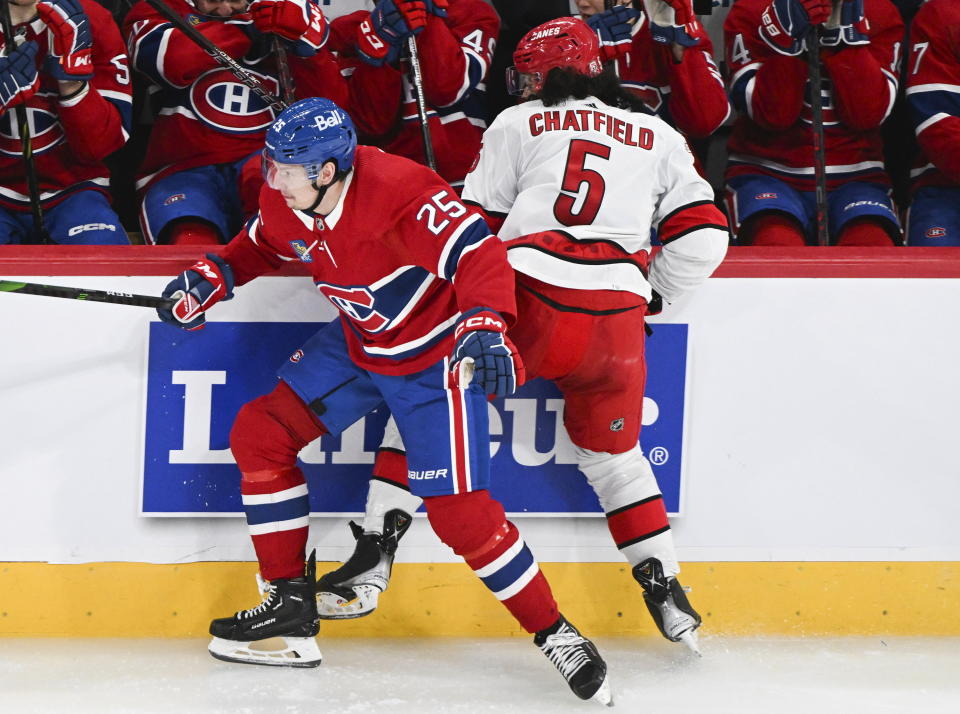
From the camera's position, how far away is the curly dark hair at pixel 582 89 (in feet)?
7.42

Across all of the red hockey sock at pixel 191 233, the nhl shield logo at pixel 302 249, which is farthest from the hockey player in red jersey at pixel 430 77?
the nhl shield logo at pixel 302 249

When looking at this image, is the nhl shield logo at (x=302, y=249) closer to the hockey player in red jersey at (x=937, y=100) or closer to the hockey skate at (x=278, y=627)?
the hockey skate at (x=278, y=627)

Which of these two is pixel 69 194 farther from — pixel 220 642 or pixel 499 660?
pixel 499 660

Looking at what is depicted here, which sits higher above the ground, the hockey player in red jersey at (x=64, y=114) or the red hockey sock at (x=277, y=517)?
the hockey player in red jersey at (x=64, y=114)

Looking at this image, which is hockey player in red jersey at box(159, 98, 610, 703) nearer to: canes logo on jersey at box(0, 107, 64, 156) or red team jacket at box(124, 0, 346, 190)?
red team jacket at box(124, 0, 346, 190)

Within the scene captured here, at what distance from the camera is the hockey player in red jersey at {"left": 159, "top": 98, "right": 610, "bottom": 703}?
200 cm

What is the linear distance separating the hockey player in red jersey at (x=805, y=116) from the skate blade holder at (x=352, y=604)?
1.42m

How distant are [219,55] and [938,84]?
6.01 ft

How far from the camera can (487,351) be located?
1.89 metres

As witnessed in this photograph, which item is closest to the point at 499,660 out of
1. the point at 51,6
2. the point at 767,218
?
the point at 767,218

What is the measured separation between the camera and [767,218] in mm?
3088

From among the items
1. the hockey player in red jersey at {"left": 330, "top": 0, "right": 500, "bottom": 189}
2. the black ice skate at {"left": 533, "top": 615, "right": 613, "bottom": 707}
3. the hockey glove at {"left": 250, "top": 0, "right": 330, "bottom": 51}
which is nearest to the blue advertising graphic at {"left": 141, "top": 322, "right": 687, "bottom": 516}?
the black ice skate at {"left": 533, "top": 615, "right": 613, "bottom": 707}

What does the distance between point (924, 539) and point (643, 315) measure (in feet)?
2.69

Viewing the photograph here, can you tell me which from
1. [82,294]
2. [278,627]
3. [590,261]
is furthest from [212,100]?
[278,627]
